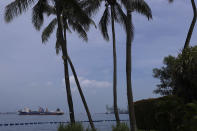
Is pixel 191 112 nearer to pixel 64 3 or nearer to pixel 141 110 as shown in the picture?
pixel 141 110

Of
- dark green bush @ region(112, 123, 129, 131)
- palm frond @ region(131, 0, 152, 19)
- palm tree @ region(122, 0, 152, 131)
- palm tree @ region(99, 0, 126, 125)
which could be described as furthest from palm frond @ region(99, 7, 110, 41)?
dark green bush @ region(112, 123, 129, 131)

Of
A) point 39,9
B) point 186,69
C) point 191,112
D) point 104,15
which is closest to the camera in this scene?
point 191,112

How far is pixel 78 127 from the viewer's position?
1538cm

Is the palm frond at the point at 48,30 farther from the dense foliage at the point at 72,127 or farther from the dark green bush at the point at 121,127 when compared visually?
the dark green bush at the point at 121,127

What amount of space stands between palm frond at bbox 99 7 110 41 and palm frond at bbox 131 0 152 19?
5.28 metres

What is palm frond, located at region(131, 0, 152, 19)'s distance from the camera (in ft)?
50.2

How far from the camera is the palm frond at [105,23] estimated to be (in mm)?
22953

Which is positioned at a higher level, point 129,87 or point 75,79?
point 75,79

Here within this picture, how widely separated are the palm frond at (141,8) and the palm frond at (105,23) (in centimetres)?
528

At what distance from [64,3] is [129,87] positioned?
8713 millimetres

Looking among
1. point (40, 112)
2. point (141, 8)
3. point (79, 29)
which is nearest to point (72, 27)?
point (79, 29)

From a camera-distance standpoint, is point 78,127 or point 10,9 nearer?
point 78,127

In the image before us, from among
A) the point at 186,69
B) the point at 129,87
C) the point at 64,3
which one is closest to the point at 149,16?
the point at 186,69

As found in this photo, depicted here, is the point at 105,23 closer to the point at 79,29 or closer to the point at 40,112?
the point at 79,29
